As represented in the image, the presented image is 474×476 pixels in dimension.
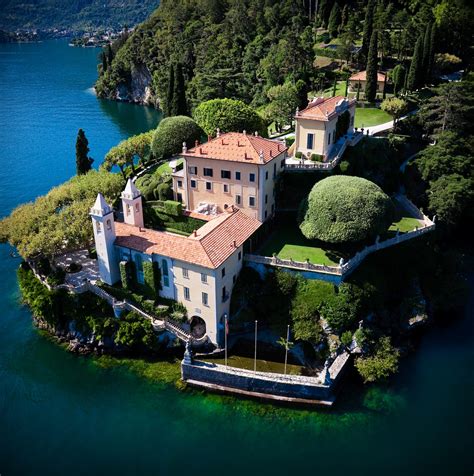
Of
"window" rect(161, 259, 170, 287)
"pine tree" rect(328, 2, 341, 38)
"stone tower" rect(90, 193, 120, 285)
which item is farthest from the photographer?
"pine tree" rect(328, 2, 341, 38)

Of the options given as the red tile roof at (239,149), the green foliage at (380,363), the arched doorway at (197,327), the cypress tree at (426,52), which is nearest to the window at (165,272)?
the arched doorway at (197,327)

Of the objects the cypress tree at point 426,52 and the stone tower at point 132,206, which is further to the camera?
the cypress tree at point 426,52

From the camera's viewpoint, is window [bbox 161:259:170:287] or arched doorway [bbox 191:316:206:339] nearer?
window [bbox 161:259:170:287]

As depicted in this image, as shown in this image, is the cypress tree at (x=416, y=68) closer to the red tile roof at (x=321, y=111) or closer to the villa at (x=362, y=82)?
the villa at (x=362, y=82)

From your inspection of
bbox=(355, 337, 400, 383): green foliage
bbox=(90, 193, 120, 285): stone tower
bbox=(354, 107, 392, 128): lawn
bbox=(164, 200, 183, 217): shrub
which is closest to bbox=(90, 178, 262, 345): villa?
bbox=(90, 193, 120, 285): stone tower

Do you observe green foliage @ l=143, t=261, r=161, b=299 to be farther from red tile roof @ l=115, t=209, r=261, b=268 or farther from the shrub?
the shrub

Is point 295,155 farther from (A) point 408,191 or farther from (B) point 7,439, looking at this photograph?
(B) point 7,439
